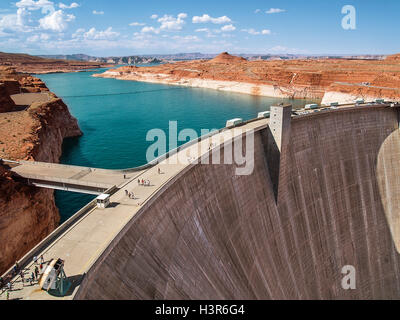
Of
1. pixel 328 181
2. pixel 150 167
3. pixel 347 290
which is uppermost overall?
pixel 150 167

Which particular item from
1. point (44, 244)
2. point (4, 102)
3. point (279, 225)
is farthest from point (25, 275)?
point (4, 102)

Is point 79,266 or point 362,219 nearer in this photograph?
point 79,266

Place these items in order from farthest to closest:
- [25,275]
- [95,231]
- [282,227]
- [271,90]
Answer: [271,90], [282,227], [95,231], [25,275]

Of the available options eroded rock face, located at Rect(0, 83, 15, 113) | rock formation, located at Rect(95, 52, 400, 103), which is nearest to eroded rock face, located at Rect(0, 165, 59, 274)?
eroded rock face, located at Rect(0, 83, 15, 113)

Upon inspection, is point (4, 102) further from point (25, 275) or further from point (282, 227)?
point (282, 227)

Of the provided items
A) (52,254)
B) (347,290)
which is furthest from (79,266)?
(347,290)

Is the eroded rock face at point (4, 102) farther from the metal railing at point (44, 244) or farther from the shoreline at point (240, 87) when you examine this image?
the shoreline at point (240, 87)
